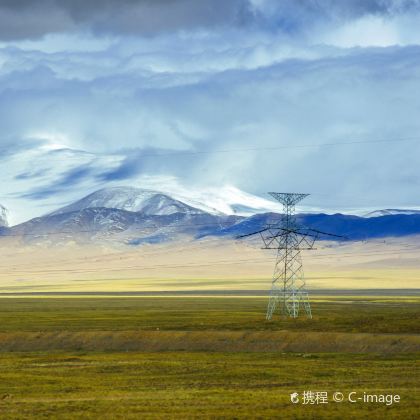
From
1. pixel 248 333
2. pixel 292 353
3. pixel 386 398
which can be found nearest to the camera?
pixel 386 398

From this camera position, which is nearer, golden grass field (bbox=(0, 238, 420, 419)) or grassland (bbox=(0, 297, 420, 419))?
golden grass field (bbox=(0, 238, 420, 419))

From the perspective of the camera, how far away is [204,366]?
61.1 m

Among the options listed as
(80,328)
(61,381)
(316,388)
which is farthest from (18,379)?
(80,328)

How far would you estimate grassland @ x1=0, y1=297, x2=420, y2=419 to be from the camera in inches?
1763

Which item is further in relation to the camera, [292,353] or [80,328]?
[80,328]

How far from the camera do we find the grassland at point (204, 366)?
147ft

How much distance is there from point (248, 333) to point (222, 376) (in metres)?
21.7

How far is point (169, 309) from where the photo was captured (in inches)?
4951

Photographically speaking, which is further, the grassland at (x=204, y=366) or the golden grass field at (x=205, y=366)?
the grassland at (x=204, y=366)

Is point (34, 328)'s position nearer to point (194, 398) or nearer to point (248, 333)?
point (248, 333)

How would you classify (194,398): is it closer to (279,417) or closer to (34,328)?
(279,417)

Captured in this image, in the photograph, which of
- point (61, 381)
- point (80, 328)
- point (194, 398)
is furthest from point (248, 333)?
point (194, 398)

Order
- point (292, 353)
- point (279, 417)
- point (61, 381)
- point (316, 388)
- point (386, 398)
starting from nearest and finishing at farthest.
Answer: point (279, 417) < point (386, 398) < point (316, 388) < point (61, 381) < point (292, 353)

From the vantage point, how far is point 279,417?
139ft
